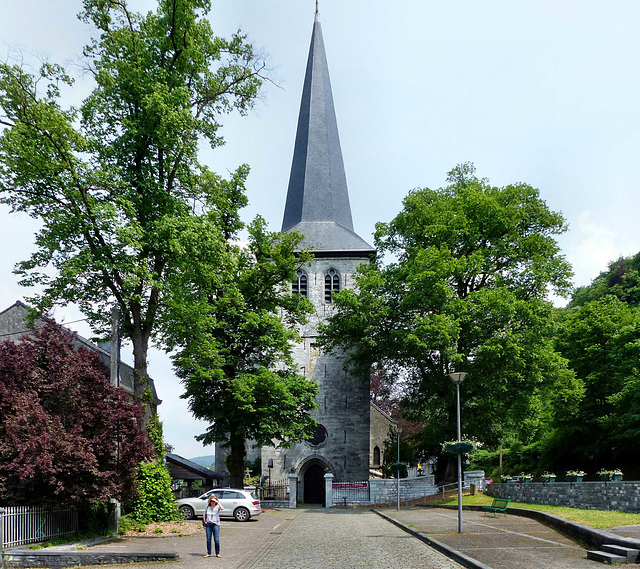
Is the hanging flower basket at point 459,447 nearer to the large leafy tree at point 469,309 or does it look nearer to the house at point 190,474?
the large leafy tree at point 469,309

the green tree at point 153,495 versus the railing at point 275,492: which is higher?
the green tree at point 153,495

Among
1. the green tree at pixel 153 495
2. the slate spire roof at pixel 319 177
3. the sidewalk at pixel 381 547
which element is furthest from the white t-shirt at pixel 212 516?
the slate spire roof at pixel 319 177

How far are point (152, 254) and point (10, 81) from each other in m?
5.90

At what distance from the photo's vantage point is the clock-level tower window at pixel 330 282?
132 ft

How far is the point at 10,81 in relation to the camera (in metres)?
15.4

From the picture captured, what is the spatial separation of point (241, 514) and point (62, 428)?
37.4 feet

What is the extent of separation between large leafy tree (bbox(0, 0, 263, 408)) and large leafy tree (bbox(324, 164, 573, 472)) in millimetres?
12110

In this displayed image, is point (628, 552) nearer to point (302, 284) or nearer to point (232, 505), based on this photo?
point (232, 505)

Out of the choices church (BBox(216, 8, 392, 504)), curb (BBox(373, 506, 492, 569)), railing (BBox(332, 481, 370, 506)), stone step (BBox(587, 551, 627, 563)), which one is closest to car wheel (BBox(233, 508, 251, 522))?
curb (BBox(373, 506, 492, 569))

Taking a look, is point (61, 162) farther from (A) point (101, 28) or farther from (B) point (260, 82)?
(B) point (260, 82)

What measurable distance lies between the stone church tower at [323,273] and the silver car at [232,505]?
13.5 m

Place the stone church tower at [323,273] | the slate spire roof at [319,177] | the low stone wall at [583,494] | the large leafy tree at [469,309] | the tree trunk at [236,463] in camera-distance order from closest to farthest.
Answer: the low stone wall at [583,494] < the large leafy tree at [469,309] < the tree trunk at [236,463] < the stone church tower at [323,273] < the slate spire roof at [319,177]

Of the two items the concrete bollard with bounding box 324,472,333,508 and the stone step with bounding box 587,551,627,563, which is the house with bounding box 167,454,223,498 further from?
the stone step with bounding box 587,551,627,563

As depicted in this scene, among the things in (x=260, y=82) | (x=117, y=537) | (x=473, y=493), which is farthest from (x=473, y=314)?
(x=117, y=537)
